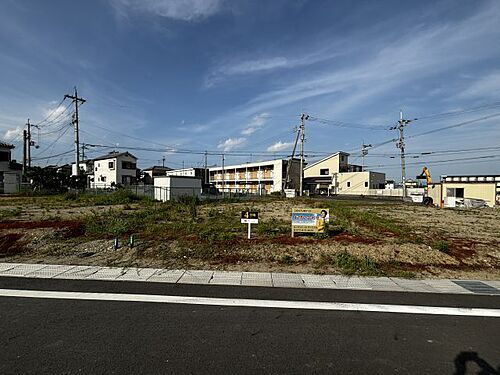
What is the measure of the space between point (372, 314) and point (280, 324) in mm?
1566

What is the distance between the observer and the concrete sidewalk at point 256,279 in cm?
568

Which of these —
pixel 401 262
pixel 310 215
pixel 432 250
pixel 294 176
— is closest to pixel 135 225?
pixel 310 215

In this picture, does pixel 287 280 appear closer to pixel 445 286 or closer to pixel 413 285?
pixel 413 285

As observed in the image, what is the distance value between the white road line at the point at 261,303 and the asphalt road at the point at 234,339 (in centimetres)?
17

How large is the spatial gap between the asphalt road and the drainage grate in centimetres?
61

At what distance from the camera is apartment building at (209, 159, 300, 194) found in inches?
2277

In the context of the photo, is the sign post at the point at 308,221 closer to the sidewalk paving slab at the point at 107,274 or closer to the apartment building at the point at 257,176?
the sidewalk paving slab at the point at 107,274

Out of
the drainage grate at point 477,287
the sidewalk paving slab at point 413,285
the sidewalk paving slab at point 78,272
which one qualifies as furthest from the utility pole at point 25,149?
the drainage grate at point 477,287

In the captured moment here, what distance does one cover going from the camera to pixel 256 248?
8.20 meters

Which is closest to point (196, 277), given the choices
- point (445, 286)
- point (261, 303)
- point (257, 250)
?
point (261, 303)

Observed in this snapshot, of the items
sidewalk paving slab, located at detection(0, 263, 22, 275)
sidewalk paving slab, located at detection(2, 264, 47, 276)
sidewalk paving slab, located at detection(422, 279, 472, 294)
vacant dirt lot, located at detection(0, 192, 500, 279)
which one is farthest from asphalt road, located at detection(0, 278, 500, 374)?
sidewalk paving slab, located at detection(0, 263, 22, 275)

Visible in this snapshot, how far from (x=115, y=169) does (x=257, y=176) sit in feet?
96.9

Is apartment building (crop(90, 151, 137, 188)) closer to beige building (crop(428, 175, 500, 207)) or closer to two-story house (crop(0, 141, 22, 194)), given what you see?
two-story house (crop(0, 141, 22, 194))

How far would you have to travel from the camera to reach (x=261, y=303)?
187 inches
